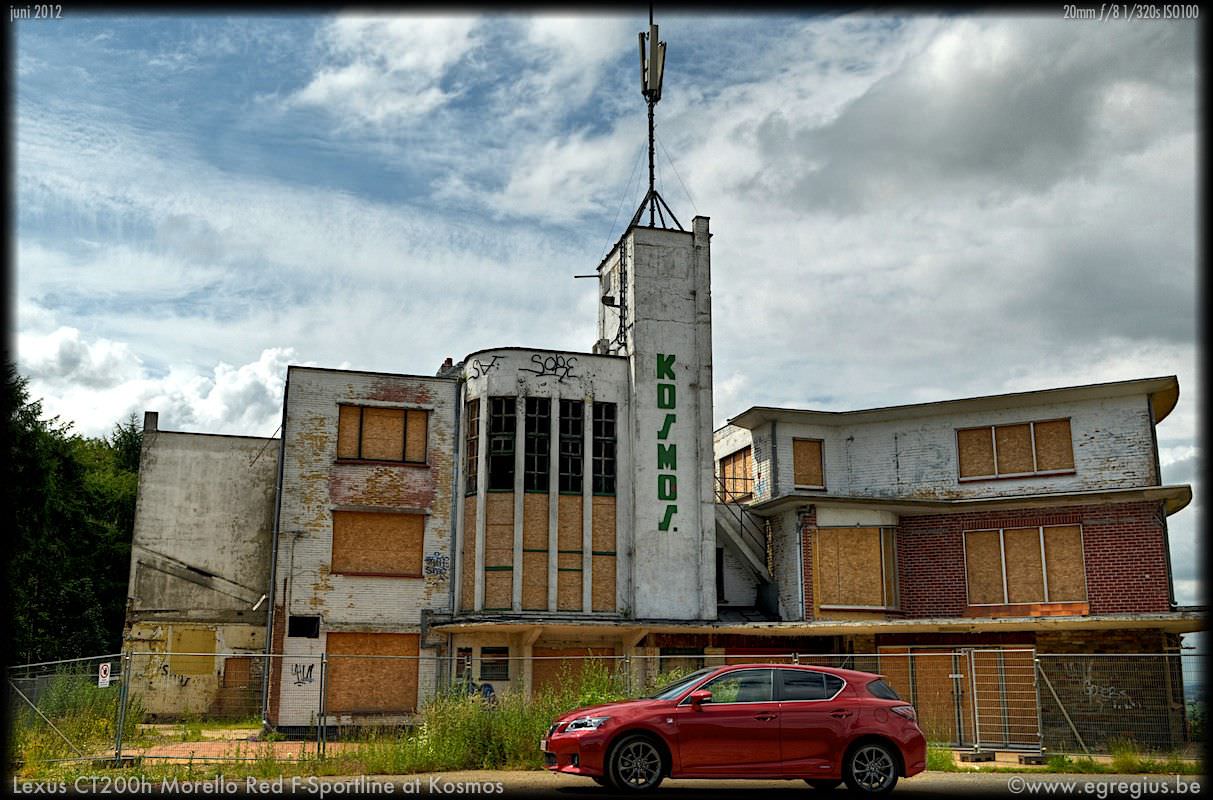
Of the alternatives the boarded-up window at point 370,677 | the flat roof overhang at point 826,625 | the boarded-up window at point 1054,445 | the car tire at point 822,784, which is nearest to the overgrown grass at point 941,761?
the car tire at point 822,784

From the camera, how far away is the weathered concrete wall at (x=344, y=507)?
26.7 metres

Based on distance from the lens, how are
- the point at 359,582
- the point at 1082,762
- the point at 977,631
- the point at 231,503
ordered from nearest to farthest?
the point at 1082,762
the point at 977,631
the point at 359,582
the point at 231,503

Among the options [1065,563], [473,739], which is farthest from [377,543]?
[1065,563]

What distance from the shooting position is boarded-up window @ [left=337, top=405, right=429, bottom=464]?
28156 millimetres

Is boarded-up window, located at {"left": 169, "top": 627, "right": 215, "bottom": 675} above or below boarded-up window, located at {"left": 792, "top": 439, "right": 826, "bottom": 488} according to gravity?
below

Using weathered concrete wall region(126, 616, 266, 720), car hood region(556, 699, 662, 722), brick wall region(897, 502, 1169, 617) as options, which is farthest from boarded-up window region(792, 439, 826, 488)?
car hood region(556, 699, 662, 722)

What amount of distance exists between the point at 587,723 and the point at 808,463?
60.3ft

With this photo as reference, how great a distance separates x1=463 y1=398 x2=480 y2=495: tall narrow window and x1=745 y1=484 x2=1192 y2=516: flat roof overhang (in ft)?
25.5

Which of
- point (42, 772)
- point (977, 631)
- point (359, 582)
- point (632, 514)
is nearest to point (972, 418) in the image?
point (977, 631)

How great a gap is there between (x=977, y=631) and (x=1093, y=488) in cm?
546

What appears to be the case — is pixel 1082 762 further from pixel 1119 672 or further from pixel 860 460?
pixel 860 460

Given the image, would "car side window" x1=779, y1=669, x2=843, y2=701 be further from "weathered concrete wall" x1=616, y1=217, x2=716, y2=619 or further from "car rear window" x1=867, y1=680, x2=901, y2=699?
"weathered concrete wall" x1=616, y1=217, x2=716, y2=619

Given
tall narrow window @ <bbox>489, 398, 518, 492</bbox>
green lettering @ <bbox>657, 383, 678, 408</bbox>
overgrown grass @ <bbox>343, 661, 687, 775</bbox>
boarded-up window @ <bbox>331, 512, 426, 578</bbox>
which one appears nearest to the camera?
overgrown grass @ <bbox>343, 661, 687, 775</bbox>

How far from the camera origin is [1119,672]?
25312 mm
